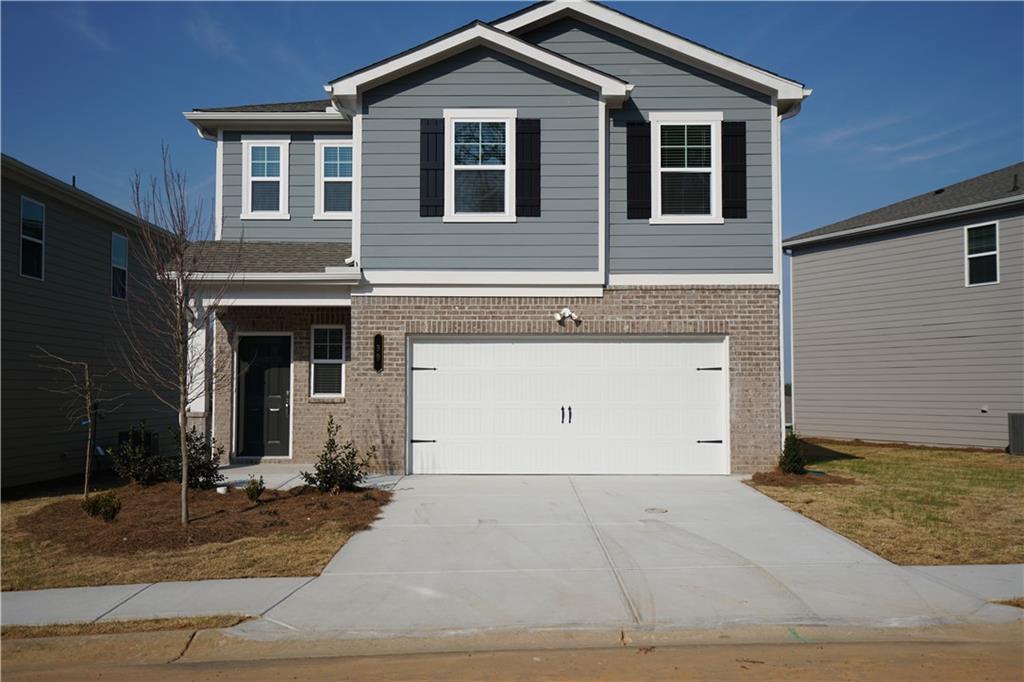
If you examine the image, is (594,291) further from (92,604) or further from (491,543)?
(92,604)

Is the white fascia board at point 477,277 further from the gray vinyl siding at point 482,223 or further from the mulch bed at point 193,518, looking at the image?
the mulch bed at point 193,518

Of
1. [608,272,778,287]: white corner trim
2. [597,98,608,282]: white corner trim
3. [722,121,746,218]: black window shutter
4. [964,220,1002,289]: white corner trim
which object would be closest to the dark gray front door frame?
[597,98,608,282]: white corner trim

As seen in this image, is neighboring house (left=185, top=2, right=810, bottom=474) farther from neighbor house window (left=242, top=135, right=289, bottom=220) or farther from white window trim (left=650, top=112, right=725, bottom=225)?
neighbor house window (left=242, top=135, right=289, bottom=220)

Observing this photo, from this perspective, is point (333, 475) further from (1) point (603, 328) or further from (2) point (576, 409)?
(1) point (603, 328)

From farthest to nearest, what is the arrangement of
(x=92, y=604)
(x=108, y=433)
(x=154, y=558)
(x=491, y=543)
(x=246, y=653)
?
(x=108, y=433)
(x=491, y=543)
(x=154, y=558)
(x=92, y=604)
(x=246, y=653)

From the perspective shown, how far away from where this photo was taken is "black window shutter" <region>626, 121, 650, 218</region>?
13.1m

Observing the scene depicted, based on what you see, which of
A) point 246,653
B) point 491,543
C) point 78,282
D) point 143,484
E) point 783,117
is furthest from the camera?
point 78,282

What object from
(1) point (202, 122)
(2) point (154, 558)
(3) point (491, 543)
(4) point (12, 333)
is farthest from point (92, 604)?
(1) point (202, 122)

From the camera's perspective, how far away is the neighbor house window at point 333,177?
50.9 feet

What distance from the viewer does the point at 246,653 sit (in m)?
5.68

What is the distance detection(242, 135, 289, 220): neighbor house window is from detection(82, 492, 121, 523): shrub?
7.39 m

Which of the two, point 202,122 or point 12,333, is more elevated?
point 202,122

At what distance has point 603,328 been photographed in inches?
513

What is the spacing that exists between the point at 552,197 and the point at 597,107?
5.42 ft
